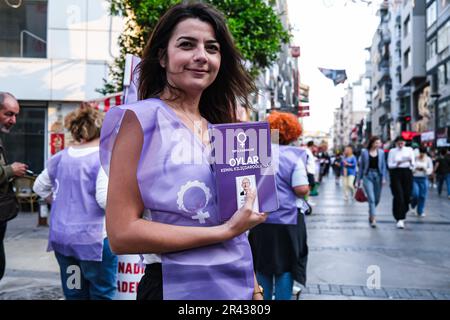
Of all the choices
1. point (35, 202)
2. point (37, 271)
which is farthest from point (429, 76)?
point (37, 271)

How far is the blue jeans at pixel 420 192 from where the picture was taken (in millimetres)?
8031

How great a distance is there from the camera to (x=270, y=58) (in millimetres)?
10227

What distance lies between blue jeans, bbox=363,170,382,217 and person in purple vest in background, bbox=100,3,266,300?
26.2ft

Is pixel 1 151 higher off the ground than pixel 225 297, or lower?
higher

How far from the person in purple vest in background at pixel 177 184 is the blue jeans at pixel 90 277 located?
181 cm

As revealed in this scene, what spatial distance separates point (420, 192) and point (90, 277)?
21.4 feet

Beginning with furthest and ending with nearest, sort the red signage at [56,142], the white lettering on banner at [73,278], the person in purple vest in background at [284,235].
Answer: the red signage at [56,142], the person in purple vest in background at [284,235], the white lettering on banner at [73,278]

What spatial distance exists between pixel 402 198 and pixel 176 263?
24.9 feet

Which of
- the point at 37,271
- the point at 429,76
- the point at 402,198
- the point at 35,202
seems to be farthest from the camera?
the point at 429,76

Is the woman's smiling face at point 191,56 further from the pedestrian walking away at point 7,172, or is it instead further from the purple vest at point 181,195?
the pedestrian walking away at point 7,172

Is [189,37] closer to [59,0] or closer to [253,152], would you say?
[253,152]

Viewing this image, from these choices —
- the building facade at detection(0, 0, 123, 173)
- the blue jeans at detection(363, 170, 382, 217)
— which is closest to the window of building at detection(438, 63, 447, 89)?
the blue jeans at detection(363, 170, 382, 217)

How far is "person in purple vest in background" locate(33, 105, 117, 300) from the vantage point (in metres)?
3.02

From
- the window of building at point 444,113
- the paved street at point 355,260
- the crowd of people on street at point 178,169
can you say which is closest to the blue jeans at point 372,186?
the paved street at point 355,260
